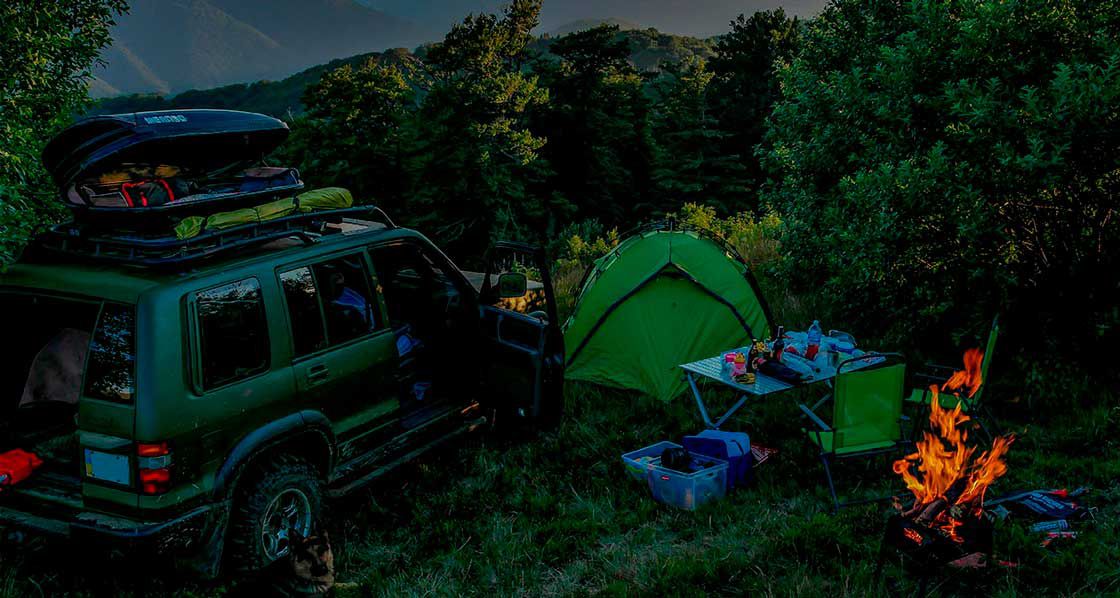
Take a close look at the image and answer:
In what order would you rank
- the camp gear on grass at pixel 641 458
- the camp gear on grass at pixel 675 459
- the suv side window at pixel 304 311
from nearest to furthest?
the suv side window at pixel 304 311 < the camp gear on grass at pixel 675 459 < the camp gear on grass at pixel 641 458

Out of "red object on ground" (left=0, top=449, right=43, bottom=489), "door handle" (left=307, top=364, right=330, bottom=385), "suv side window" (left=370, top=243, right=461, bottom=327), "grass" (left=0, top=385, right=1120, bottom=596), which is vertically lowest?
"grass" (left=0, top=385, right=1120, bottom=596)

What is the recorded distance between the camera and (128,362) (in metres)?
4.28

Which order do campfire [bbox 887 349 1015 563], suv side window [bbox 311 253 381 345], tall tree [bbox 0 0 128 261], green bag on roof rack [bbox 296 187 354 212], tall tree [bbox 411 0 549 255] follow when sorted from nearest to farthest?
campfire [bbox 887 349 1015 563] → suv side window [bbox 311 253 381 345] → tall tree [bbox 0 0 128 261] → green bag on roof rack [bbox 296 187 354 212] → tall tree [bbox 411 0 549 255]

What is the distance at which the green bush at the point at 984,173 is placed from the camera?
265 inches

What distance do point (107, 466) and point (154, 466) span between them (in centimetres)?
33

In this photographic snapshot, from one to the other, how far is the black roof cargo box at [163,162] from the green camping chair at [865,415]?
4.80 m

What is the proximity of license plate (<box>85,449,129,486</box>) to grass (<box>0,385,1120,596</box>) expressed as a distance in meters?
0.49

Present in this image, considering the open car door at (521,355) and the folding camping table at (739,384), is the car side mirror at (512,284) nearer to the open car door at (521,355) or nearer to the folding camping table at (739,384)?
the open car door at (521,355)

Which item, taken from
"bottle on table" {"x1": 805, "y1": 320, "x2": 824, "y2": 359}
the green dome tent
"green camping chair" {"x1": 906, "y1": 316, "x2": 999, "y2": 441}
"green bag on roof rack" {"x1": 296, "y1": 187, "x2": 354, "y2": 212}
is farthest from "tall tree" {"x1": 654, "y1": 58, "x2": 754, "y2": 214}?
"green bag on roof rack" {"x1": 296, "y1": 187, "x2": 354, "y2": 212}

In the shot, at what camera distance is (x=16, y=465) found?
15.7 feet

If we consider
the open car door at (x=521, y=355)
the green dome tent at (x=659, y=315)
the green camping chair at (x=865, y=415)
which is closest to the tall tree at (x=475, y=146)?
the green dome tent at (x=659, y=315)

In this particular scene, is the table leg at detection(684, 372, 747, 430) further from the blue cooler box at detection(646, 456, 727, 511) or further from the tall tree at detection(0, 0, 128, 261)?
the tall tree at detection(0, 0, 128, 261)

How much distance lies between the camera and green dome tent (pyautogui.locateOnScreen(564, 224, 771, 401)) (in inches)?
342

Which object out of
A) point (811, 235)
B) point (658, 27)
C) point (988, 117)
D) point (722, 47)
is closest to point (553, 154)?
point (722, 47)
